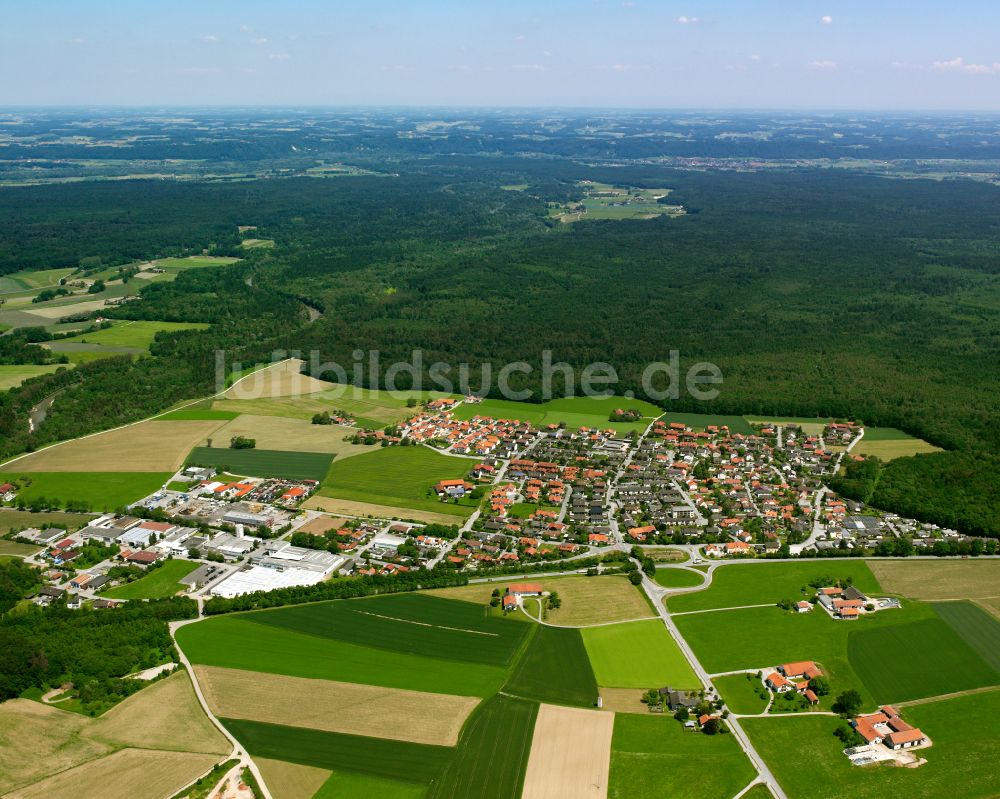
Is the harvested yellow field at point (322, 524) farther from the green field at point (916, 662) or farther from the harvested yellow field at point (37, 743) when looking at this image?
the green field at point (916, 662)

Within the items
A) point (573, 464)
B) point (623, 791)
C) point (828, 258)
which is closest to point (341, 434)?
point (573, 464)

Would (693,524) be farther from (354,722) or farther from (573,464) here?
(354,722)

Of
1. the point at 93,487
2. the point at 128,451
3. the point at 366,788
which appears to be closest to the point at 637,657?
the point at 366,788

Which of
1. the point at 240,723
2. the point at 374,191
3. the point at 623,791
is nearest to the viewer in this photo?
the point at 623,791

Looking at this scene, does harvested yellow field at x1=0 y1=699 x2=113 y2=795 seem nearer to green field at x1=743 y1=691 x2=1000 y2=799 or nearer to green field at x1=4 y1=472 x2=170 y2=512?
green field at x1=4 y1=472 x2=170 y2=512

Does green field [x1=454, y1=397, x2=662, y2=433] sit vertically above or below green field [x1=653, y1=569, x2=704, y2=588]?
above

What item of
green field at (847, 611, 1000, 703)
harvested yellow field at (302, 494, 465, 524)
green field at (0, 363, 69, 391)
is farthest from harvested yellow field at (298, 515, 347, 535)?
green field at (0, 363, 69, 391)
